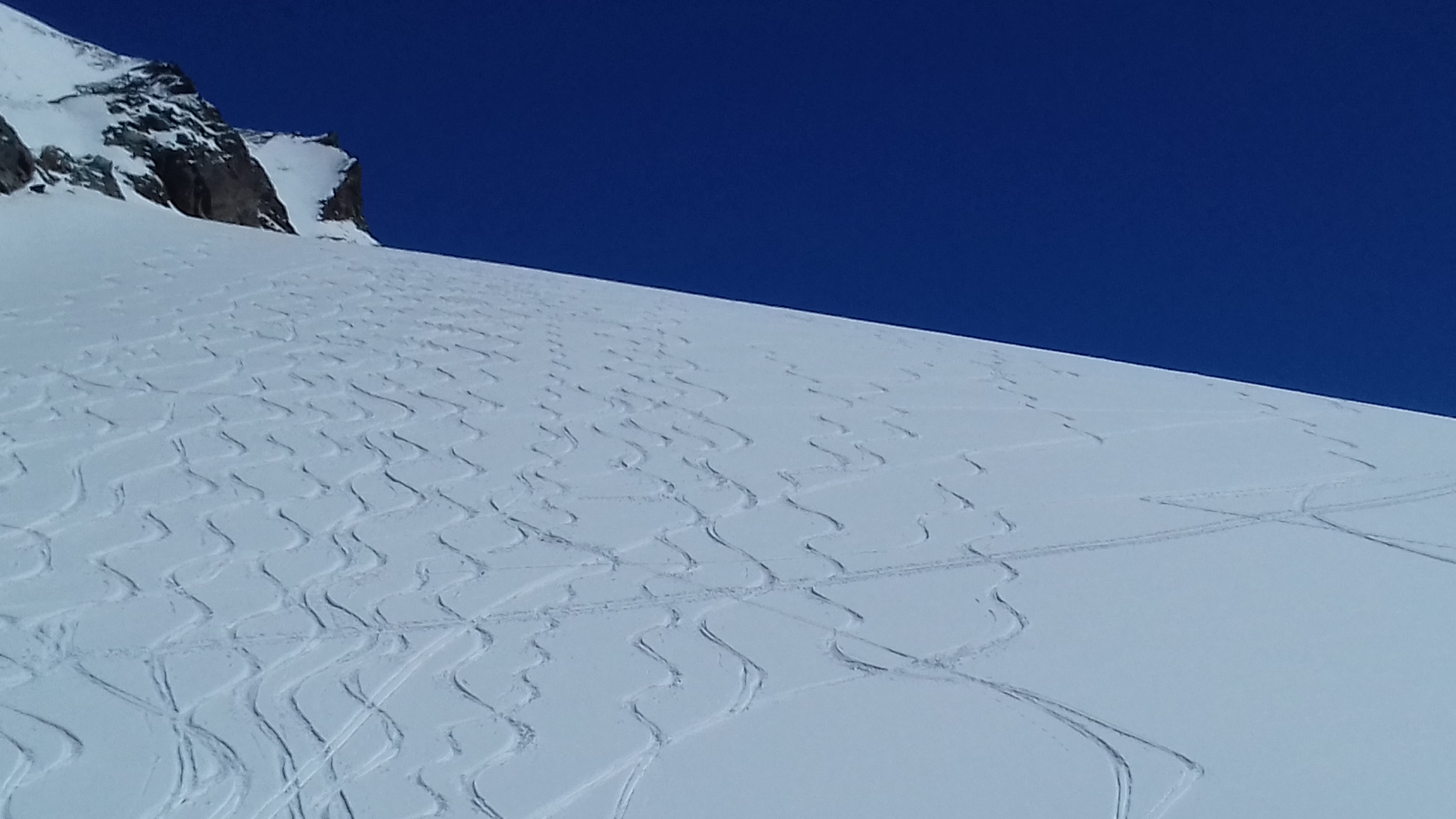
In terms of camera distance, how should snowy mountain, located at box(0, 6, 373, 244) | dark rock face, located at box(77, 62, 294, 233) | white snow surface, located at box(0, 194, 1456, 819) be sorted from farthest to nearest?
dark rock face, located at box(77, 62, 294, 233)
snowy mountain, located at box(0, 6, 373, 244)
white snow surface, located at box(0, 194, 1456, 819)

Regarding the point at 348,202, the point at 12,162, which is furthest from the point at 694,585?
the point at 348,202

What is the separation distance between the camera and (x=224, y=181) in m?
13.4

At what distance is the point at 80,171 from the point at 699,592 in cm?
971

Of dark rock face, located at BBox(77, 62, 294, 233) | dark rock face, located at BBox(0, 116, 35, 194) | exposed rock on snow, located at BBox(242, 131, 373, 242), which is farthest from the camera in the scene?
exposed rock on snow, located at BBox(242, 131, 373, 242)

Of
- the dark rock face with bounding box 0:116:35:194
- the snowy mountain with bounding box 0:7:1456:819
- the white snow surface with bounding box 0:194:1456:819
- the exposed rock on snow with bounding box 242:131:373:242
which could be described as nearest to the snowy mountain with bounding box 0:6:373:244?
the dark rock face with bounding box 0:116:35:194

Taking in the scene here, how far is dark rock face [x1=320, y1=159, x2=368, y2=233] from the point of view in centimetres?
1858

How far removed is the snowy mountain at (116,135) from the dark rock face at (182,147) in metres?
0.01

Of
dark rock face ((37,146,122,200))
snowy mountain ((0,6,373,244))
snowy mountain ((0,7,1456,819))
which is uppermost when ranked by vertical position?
snowy mountain ((0,6,373,244))

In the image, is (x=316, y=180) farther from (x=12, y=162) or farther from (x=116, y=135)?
(x=12, y=162)

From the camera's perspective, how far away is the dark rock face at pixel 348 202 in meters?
18.6

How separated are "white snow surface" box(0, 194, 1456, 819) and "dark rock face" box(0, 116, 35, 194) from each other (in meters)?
4.72

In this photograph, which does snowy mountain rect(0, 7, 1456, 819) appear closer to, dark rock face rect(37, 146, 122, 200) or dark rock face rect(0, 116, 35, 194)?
dark rock face rect(0, 116, 35, 194)

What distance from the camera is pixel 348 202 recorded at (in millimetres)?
19172

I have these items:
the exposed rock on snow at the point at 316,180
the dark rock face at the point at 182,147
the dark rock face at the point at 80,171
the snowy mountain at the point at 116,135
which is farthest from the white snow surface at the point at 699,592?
the exposed rock on snow at the point at 316,180
